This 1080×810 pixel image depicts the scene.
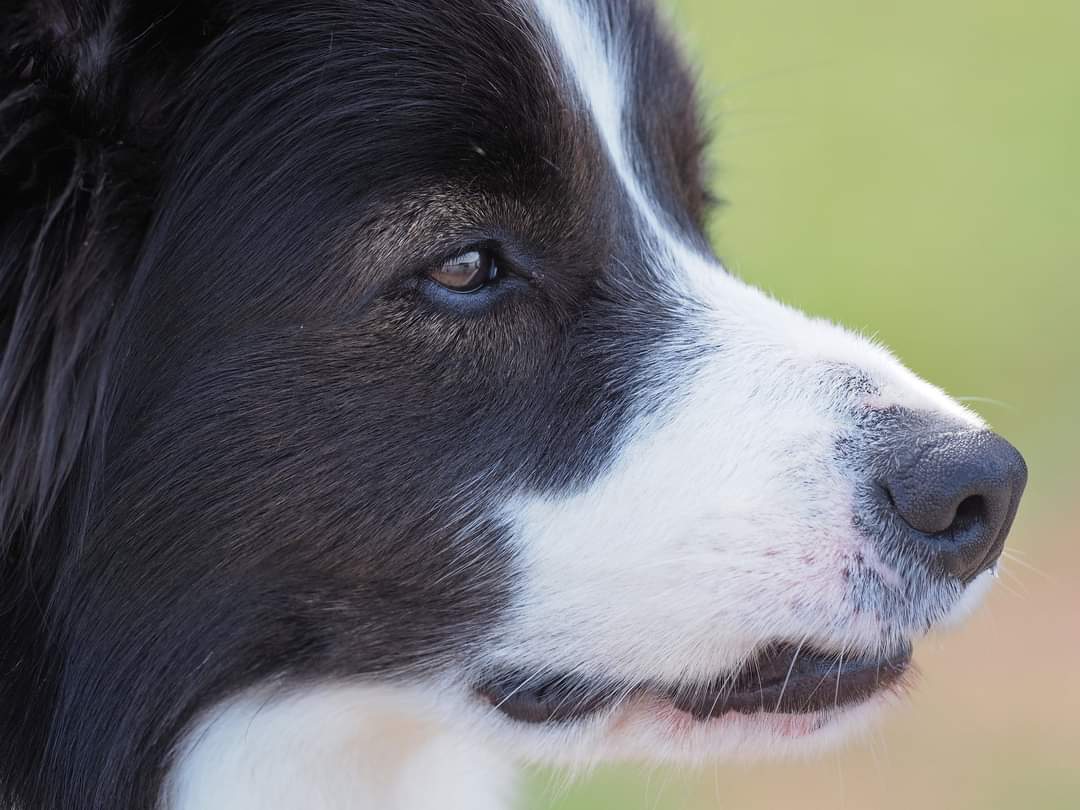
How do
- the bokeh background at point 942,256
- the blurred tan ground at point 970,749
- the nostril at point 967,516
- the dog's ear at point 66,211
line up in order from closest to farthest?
1. the dog's ear at point 66,211
2. the nostril at point 967,516
3. the blurred tan ground at point 970,749
4. the bokeh background at point 942,256

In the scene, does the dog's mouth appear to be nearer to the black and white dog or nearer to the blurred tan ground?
the black and white dog

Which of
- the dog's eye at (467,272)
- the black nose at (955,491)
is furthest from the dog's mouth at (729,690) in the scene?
the dog's eye at (467,272)

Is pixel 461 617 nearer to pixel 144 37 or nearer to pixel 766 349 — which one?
pixel 766 349

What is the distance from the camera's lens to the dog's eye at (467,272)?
256 cm

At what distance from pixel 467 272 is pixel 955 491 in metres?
0.95

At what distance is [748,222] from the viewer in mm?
9281

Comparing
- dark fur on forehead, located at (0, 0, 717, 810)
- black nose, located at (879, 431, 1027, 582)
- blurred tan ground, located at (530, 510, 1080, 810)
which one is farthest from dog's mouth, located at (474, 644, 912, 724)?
blurred tan ground, located at (530, 510, 1080, 810)

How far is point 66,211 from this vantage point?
238 cm

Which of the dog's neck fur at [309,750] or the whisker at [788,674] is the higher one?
the whisker at [788,674]

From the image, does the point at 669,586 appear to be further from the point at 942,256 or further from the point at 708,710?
the point at 942,256

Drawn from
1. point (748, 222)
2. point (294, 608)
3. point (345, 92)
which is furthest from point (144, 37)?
point (748, 222)

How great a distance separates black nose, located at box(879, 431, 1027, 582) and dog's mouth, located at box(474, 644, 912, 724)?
24 centimetres

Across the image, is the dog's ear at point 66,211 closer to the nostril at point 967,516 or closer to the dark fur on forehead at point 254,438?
the dark fur on forehead at point 254,438

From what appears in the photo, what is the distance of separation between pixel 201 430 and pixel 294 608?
0.36m
